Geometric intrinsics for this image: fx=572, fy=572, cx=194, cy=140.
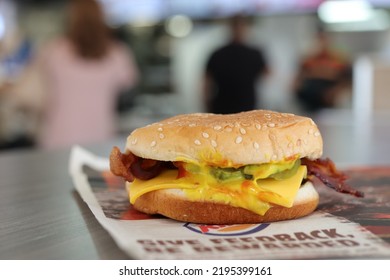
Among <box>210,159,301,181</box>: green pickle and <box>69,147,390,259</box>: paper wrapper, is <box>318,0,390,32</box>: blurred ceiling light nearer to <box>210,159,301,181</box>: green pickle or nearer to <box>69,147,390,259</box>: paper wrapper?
<box>69,147,390,259</box>: paper wrapper

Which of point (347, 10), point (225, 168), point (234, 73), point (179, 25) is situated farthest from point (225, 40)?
point (225, 168)

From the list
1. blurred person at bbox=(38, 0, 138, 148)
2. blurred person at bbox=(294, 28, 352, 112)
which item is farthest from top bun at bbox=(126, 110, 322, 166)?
blurred person at bbox=(294, 28, 352, 112)

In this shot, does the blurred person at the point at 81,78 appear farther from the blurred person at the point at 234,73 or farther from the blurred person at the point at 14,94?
the blurred person at the point at 234,73

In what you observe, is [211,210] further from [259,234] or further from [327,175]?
[327,175]

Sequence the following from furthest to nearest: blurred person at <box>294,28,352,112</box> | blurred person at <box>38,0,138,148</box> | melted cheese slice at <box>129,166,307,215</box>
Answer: blurred person at <box>294,28,352,112</box>
blurred person at <box>38,0,138,148</box>
melted cheese slice at <box>129,166,307,215</box>
